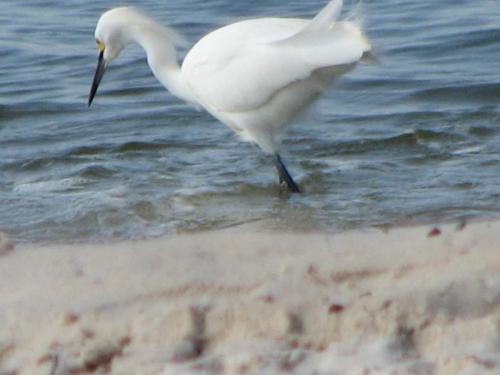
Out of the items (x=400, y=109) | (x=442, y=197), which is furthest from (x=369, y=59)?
(x=400, y=109)

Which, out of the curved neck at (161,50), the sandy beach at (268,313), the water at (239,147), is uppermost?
the sandy beach at (268,313)

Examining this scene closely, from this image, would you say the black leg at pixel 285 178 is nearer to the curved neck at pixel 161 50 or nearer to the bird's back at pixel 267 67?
the bird's back at pixel 267 67

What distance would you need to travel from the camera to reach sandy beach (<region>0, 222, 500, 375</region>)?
2.87 m

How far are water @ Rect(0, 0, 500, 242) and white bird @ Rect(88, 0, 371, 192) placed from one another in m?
0.24

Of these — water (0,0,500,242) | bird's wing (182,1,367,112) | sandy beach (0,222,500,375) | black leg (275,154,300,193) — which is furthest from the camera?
black leg (275,154,300,193)

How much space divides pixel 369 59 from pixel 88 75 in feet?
11.9

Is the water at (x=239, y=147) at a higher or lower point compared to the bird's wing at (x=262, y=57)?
lower

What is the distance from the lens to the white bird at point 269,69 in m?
5.09

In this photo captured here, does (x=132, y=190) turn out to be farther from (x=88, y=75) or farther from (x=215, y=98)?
(x=88, y=75)

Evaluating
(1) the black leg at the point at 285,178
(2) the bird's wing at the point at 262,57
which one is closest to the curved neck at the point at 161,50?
(2) the bird's wing at the point at 262,57

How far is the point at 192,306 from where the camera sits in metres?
3.10

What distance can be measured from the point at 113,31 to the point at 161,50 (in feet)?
0.87

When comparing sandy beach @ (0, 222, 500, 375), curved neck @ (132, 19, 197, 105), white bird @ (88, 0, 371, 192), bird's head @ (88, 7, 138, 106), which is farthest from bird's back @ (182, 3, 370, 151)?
sandy beach @ (0, 222, 500, 375)

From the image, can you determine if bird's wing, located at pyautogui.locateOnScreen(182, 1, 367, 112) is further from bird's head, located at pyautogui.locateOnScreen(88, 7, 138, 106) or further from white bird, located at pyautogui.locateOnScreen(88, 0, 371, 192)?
bird's head, located at pyautogui.locateOnScreen(88, 7, 138, 106)
